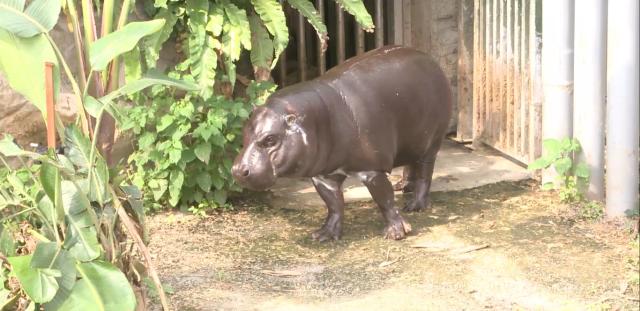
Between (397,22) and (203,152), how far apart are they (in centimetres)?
324

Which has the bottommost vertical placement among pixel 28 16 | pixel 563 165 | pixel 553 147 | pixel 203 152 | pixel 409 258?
pixel 409 258

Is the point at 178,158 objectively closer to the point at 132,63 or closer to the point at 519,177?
the point at 132,63

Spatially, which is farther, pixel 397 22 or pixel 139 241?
pixel 397 22

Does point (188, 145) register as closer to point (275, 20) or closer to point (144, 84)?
point (275, 20)

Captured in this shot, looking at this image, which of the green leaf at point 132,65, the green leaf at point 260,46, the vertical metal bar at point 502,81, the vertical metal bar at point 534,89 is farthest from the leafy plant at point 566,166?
the green leaf at point 132,65

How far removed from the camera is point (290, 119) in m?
6.49

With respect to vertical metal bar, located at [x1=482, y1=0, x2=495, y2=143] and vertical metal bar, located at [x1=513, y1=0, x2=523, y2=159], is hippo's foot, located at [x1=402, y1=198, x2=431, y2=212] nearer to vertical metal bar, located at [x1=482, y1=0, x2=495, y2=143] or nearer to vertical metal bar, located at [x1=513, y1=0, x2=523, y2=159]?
vertical metal bar, located at [x1=513, y1=0, x2=523, y2=159]

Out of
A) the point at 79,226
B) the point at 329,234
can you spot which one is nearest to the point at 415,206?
the point at 329,234

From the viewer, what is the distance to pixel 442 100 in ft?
24.5

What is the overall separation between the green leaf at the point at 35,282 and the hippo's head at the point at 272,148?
7.18 ft

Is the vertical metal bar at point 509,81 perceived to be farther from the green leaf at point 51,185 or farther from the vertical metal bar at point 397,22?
the green leaf at point 51,185

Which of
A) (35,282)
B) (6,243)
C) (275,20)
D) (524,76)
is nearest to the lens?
(35,282)

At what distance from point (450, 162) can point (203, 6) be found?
2728 mm

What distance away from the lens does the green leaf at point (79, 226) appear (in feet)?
15.0
